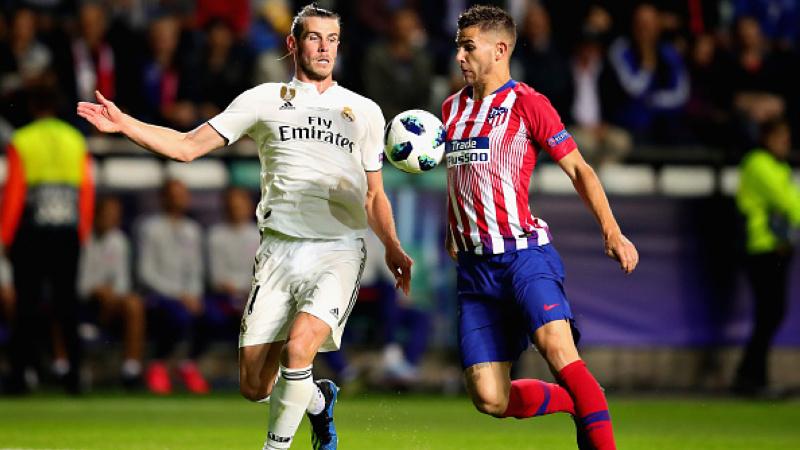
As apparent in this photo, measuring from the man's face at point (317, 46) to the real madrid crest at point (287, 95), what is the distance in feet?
0.37

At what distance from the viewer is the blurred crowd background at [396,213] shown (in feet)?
42.7

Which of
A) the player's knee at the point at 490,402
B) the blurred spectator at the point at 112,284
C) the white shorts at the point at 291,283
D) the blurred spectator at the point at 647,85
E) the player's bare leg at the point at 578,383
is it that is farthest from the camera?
the blurred spectator at the point at 647,85

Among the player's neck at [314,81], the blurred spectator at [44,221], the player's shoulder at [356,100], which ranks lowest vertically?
the blurred spectator at [44,221]

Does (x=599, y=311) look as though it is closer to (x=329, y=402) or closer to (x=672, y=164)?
(x=672, y=164)

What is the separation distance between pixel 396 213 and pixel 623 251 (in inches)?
271

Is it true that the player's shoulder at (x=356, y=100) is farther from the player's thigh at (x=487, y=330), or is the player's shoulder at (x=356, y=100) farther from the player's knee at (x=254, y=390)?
the player's knee at (x=254, y=390)

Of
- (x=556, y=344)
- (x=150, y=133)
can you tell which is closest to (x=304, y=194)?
(x=150, y=133)

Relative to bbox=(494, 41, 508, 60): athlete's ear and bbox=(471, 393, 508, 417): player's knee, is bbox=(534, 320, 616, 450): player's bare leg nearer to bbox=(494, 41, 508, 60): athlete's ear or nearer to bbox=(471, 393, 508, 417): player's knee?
bbox=(471, 393, 508, 417): player's knee

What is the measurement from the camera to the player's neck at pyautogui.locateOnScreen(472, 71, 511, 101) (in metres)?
6.82

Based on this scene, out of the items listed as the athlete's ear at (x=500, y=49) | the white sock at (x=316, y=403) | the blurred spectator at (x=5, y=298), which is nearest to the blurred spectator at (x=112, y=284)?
the blurred spectator at (x=5, y=298)

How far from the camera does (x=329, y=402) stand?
7422 millimetres

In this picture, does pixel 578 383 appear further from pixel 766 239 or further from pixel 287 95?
pixel 766 239

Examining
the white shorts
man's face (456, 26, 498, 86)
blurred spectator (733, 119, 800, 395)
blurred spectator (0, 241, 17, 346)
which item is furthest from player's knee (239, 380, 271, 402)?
blurred spectator (733, 119, 800, 395)

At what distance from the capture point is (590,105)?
14.4 meters
